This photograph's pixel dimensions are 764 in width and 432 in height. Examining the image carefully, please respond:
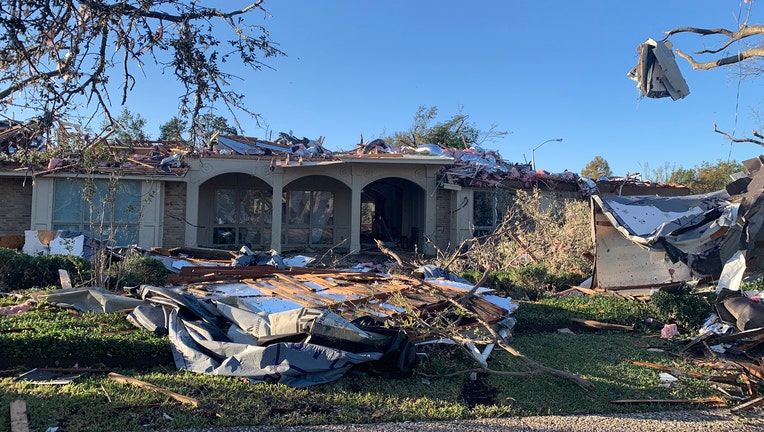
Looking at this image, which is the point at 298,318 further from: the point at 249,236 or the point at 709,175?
the point at 709,175

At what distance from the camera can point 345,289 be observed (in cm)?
845

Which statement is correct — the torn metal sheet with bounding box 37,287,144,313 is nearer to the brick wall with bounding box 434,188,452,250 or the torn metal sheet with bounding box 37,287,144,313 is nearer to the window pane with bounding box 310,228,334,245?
the window pane with bounding box 310,228,334,245

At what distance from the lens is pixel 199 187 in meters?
17.7

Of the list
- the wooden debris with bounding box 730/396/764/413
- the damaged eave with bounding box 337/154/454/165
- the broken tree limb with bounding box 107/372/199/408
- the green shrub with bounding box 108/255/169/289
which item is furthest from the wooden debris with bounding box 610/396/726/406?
the damaged eave with bounding box 337/154/454/165

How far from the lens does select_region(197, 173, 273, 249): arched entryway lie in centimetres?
1839

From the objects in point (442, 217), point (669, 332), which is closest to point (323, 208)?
point (442, 217)

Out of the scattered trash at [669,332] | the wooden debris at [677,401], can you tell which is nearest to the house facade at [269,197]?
the scattered trash at [669,332]

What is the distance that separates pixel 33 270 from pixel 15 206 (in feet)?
24.0

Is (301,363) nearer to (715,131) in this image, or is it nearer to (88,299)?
(88,299)

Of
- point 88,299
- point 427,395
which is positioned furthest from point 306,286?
point 427,395

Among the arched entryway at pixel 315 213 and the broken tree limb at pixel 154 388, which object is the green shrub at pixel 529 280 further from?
the arched entryway at pixel 315 213

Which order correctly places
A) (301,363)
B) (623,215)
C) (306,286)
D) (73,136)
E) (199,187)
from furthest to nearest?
(199,187) → (623,215) → (306,286) → (73,136) → (301,363)

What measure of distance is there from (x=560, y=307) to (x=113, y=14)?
323 inches

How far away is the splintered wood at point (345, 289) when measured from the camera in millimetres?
6965
